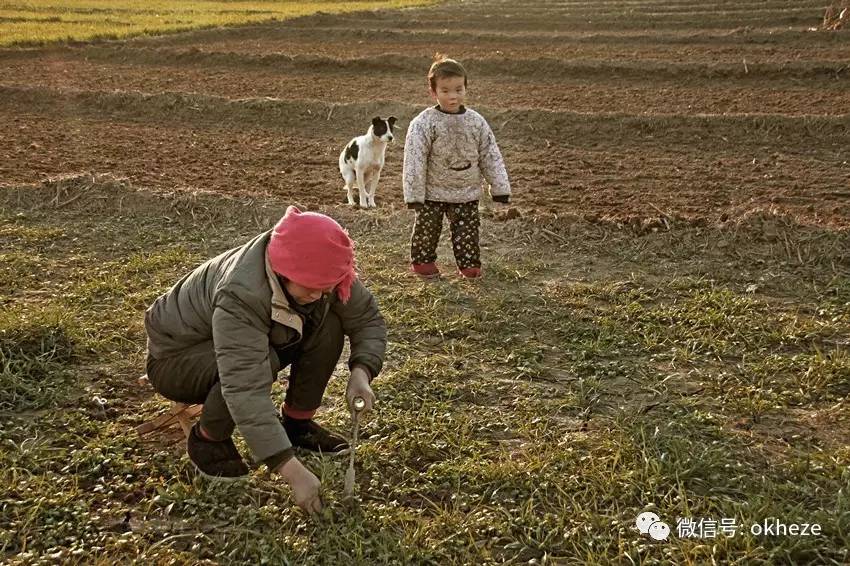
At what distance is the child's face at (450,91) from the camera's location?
495cm

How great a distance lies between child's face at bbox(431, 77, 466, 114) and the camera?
16.2 ft

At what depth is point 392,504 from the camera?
2.98m

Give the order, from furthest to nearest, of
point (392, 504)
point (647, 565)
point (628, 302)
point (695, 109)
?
point (695, 109), point (628, 302), point (392, 504), point (647, 565)

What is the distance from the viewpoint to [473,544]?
2.75 metres

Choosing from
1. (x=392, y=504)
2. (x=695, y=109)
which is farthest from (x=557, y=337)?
(x=695, y=109)

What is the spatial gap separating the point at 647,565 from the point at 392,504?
971 millimetres

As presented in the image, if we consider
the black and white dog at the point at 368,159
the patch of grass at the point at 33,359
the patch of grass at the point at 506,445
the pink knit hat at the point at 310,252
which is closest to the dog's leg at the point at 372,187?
the black and white dog at the point at 368,159

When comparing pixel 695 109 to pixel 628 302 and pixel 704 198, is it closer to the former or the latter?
pixel 704 198

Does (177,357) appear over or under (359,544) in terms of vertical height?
over

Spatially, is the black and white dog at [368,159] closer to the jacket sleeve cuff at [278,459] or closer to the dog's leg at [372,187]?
the dog's leg at [372,187]

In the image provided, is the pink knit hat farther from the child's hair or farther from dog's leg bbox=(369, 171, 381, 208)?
dog's leg bbox=(369, 171, 381, 208)

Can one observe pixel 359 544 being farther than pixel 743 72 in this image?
No

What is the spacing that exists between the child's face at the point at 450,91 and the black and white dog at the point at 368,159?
257cm

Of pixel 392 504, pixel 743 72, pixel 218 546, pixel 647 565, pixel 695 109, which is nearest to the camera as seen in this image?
pixel 647 565
